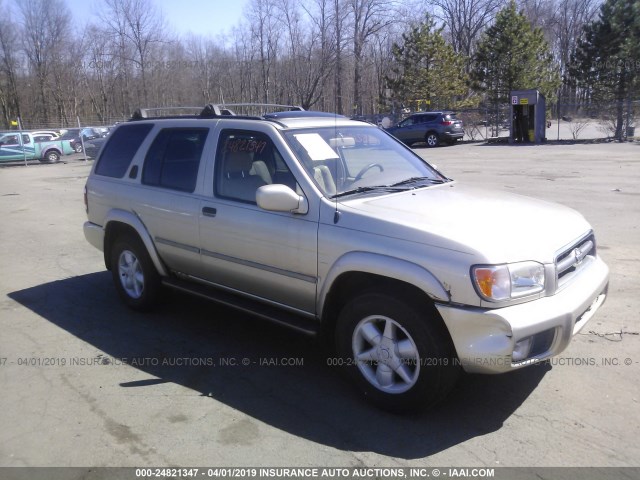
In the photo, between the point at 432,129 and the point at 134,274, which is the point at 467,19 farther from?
the point at 134,274

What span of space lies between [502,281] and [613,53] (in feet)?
135

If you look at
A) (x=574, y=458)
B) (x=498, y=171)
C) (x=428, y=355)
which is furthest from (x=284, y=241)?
(x=498, y=171)

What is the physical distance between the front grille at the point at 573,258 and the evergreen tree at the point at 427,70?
37.3 metres

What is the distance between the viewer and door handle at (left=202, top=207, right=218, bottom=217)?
4.66m

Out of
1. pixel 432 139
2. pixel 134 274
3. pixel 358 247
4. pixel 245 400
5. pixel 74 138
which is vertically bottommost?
pixel 245 400

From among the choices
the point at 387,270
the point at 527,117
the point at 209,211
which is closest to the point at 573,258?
the point at 387,270

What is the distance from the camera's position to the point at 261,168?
14.8ft

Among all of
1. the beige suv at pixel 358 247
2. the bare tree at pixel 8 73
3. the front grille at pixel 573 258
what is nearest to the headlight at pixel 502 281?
the beige suv at pixel 358 247

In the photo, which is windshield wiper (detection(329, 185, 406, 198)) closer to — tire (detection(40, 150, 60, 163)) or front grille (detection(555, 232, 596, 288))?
front grille (detection(555, 232, 596, 288))

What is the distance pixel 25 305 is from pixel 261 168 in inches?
135

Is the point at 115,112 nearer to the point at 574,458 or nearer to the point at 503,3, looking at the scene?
the point at 503,3

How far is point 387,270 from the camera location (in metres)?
3.47

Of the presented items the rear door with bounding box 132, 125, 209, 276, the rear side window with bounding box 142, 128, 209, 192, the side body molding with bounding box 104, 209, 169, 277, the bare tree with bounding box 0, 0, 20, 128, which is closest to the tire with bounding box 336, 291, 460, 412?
the rear door with bounding box 132, 125, 209, 276

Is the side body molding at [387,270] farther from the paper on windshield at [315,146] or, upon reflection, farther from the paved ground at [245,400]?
the paper on windshield at [315,146]
